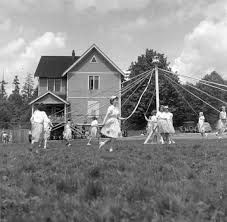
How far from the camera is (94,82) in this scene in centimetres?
4334

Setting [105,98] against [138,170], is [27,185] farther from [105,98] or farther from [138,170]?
Answer: [105,98]

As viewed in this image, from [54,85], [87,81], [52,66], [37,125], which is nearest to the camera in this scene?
[37,125]

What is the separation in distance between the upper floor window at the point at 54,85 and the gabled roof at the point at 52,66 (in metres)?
0.80

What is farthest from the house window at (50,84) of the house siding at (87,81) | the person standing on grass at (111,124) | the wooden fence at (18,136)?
the person standing on grass at (111,124)

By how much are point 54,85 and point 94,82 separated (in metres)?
4.85

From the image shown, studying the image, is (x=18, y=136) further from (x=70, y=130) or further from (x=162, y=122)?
(x=162, y=122)

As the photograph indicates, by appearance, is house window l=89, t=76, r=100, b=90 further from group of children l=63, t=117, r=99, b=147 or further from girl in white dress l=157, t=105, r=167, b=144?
girl in white dress l=157, t=105, r=167, b=144

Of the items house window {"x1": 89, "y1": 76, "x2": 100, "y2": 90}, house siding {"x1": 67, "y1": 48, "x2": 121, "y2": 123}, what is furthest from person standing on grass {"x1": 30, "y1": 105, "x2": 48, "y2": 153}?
house window {"x1": 89, "y1": 76, "x2": 100, "y2": 90}

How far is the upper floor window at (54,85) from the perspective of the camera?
44250 mm

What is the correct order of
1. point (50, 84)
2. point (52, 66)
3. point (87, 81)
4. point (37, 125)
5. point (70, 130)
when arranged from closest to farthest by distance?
point (37, 125) → point (70, 130) → point (87, 81) → point (50, 84) → point (52, 66)

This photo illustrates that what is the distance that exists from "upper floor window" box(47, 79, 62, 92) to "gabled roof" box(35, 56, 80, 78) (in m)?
0.80

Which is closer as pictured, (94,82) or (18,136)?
(18,136)

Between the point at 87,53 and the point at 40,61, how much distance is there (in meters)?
7.15

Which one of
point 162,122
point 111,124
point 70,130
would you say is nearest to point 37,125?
point 111,124
